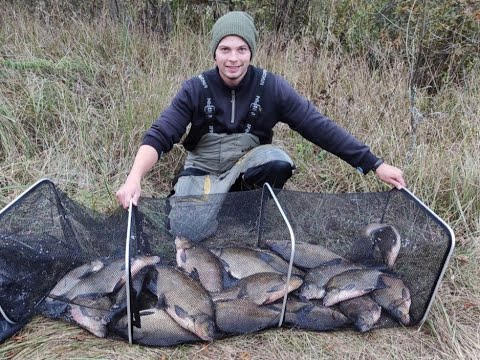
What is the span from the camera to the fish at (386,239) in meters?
2.26

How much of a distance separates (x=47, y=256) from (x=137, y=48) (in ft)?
8.97

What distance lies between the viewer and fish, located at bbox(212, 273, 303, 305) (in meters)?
2.07

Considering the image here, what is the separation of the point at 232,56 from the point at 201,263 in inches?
42.4

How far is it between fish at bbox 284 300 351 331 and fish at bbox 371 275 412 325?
19cm

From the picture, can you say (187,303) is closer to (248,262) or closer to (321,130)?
(248,262)

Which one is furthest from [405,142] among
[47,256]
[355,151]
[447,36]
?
[47,256]

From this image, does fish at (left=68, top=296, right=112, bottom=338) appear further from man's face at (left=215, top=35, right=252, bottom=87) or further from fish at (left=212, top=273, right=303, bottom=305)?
man's face at (left=215, top=35, right=252, bottom=87)

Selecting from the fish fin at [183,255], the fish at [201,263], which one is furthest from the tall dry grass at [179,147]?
the fish fin at [183,255]

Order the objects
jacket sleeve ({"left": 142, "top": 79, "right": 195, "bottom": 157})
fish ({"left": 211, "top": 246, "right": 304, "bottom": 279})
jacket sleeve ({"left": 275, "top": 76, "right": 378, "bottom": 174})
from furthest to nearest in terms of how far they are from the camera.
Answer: jacket sleeve ({"left": 275, "top": 76, "right": 378, "bottom": 174})
jacket sleeve ({"left": 142, "top": 79, "right": 195, "bottom": 157})
fish ({"left": 211, "top": 246, "right": 304, "bottom": 279})

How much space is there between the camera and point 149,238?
90.4 inches

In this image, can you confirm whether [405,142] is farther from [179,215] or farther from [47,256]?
[47,256]

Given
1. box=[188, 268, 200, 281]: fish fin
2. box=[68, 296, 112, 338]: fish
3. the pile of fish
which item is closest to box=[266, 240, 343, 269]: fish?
the pile of fish

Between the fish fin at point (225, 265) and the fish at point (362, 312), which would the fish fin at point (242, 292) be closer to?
the fish fin at point (225, 265)

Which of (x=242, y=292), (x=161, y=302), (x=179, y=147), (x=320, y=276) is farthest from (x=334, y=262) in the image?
(x=179, y=147)
